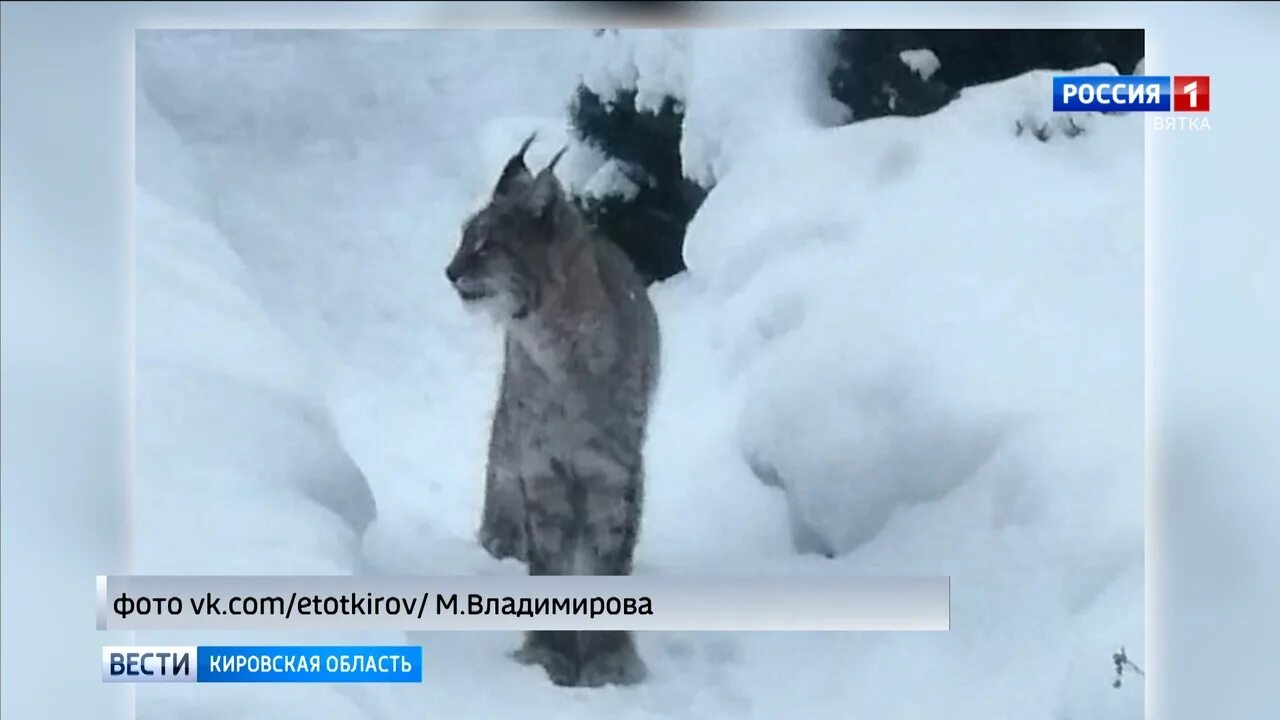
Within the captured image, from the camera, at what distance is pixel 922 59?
94 centimetres

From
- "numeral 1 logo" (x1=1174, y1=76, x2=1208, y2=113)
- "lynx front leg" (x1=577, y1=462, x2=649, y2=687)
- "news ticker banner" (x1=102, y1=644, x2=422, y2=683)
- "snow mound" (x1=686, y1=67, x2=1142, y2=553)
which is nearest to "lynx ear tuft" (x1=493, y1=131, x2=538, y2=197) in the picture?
"snow mound" (x1=686, y1=67, x2=1142, y2=553)

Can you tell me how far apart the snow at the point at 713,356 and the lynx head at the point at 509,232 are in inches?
0.6

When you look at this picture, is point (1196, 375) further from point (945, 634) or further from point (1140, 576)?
point (945, 634)

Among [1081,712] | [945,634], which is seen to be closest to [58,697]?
[945,634]

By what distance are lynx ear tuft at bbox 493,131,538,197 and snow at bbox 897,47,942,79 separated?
1.14 ft

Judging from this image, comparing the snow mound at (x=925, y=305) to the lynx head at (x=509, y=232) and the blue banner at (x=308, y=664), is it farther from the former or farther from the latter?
the blue banner at (x=308, y=664)

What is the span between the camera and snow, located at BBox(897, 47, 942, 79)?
938mm

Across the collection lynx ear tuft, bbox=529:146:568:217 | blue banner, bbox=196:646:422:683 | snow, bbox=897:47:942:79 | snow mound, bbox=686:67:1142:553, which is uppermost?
snow, bbox=897:47:942:79

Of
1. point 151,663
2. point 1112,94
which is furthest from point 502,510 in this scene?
point 1112,94

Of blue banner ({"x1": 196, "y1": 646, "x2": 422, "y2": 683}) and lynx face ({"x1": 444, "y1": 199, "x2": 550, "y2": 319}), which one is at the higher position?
lynx face ({"x1": 444, "y1": 199, "x2": 550, "y2": 319})

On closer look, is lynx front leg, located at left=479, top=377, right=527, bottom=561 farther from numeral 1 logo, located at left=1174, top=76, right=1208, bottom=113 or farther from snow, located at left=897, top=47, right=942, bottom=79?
numeral 1 logo, located at left=1174, top=76, right=1208, bottom=113

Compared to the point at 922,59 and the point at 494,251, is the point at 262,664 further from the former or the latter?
the point at 922,59

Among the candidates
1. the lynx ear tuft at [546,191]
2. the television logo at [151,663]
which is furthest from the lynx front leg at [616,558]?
the television logo at [151,663]

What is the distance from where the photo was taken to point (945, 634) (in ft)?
3.03
